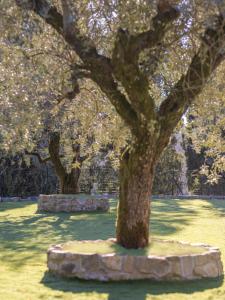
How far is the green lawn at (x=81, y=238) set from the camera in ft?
22.2

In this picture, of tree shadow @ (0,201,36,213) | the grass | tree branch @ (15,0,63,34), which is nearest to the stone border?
the grass

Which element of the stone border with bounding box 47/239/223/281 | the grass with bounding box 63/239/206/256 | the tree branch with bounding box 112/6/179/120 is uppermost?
the tree branch with bounding box 112/6/179/120

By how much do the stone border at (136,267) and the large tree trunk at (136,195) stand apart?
640 mm

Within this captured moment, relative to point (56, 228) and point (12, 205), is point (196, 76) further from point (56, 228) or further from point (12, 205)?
point (12, 205)

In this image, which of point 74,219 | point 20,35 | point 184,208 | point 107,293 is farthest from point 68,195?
point 107,293

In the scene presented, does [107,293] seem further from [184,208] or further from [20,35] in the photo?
[184,208]

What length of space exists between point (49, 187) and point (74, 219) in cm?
970

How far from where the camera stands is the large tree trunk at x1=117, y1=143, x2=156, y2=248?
7812 millimetres

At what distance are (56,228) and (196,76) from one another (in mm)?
6958

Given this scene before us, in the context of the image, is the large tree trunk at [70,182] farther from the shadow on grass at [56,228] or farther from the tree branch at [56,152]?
the shadow on grass at [56,228]

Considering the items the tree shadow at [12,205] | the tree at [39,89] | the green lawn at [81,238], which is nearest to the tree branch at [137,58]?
the tree at [39,89]

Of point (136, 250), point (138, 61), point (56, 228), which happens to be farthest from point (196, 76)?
point (56, 228)

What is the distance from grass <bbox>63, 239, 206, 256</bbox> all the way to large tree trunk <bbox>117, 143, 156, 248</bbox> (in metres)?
0.18

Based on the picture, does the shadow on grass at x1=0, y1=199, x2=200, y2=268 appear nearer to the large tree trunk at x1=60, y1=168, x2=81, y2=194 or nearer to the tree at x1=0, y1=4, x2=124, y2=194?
the large tree trunk at x1=60, y1=168, x2=81, y2=194
